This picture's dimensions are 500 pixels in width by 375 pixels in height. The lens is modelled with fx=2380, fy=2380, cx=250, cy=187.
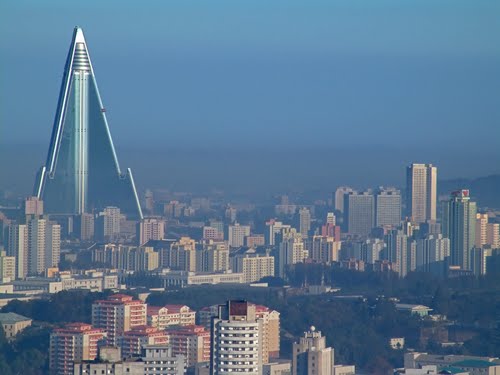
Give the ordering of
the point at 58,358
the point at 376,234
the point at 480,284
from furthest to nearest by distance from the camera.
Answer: the point at 376,234 < the point at 480,284 < the point at 58,358

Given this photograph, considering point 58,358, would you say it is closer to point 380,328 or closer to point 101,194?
point 380,328

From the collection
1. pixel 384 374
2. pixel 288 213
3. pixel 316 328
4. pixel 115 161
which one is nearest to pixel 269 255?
pixel 288 213

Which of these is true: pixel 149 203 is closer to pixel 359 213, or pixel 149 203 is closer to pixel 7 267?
pixel 359 213

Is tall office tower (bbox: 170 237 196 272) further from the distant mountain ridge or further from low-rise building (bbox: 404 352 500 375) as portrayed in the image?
low-rise building (bbox: 404 352 500 375)

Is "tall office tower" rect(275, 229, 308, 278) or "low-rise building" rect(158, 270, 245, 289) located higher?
"tall office tower" rect(275, 229, 308, 278)

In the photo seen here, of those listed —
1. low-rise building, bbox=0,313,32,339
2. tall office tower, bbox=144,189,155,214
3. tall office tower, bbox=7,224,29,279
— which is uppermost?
tall office tower, bbox=144,189,155,214

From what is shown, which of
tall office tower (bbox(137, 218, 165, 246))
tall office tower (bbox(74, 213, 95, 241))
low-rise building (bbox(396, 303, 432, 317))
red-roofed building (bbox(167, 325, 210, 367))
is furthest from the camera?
tall office tower (bbox(137, 218, 165, 246))

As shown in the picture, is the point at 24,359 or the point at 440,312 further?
the point at 440,312

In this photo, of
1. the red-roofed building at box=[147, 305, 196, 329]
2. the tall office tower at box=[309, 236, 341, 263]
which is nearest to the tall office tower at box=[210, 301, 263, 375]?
the red-roofed building at box=[147, 305, 196, 329]
